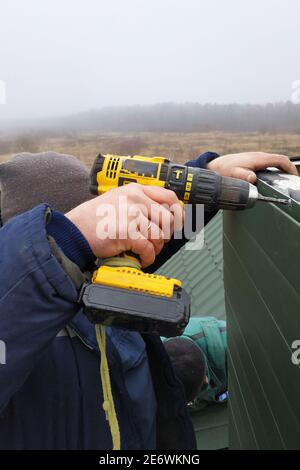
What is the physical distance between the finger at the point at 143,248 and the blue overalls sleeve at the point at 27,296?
0.52 feet

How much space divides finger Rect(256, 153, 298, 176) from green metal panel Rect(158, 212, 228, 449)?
1786 mm

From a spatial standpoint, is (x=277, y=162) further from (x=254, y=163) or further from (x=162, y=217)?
(x=162, y=217)

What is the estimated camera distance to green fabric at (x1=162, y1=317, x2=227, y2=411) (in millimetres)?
2141

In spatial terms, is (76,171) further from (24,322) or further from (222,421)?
(222,421)

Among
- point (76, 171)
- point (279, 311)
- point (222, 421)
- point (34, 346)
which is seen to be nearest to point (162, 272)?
point (222, 421)

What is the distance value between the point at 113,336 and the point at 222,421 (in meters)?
1.91

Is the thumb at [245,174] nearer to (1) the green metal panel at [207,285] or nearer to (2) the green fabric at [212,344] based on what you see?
(2) the green fabric at [212,344]

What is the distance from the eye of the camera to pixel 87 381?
3.35 feet

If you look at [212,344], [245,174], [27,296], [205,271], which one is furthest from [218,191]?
[205,271]

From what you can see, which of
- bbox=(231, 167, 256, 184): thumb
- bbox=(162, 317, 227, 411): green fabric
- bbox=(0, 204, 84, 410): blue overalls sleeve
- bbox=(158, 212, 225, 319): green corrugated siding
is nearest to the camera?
bbox=(0, 204, 84, 410): blue overalls sleeve

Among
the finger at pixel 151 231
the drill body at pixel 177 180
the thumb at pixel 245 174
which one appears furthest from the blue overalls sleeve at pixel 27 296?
the thumb at pixel 245 174

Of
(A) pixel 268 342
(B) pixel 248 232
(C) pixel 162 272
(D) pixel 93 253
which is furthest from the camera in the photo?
(C) pixel 162 272

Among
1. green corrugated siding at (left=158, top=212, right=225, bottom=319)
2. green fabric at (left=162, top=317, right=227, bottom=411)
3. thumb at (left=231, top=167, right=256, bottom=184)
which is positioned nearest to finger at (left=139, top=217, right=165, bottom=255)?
thumb at (left=231, top=167, right=256, bottom=184)

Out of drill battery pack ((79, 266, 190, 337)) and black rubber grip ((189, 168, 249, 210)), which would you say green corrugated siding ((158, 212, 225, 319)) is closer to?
black rubber grip ((189, 168, 249, 210))
